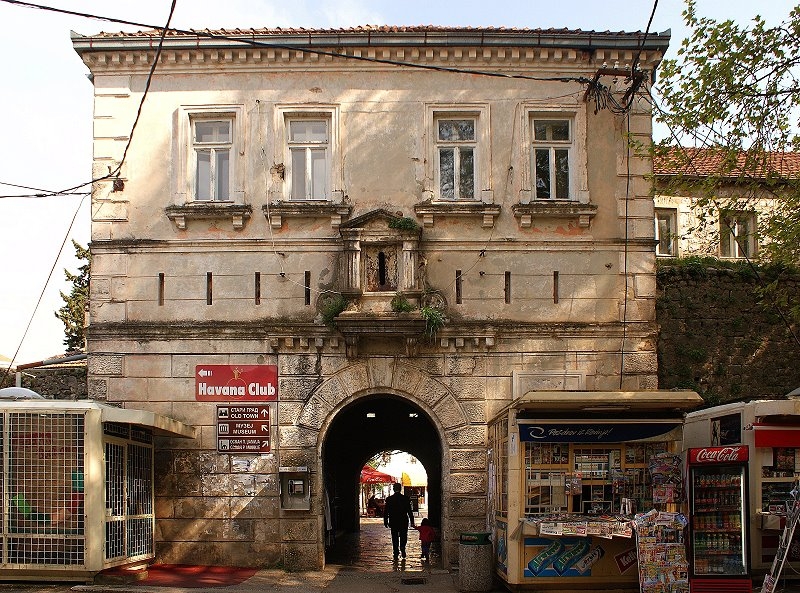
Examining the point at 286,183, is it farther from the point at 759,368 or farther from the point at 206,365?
the point at 759,368

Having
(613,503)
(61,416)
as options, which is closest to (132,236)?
(61,416)

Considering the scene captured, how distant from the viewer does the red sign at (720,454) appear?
45.0 feet

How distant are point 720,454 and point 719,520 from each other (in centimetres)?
104

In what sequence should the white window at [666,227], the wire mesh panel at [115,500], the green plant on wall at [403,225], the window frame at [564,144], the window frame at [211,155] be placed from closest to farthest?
the wire mesh panel at [115,500], the green plant on wall at [403,225], the window frame at [564,144], the window frame at [211,155], the white window at [666,227]

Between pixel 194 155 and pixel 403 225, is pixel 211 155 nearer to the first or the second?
pixel 194 155

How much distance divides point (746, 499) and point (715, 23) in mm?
7840

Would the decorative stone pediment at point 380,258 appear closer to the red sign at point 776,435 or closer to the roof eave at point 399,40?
the roof eave at point 399,40

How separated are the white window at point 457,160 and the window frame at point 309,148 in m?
1.93

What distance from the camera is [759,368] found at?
20.2 meters

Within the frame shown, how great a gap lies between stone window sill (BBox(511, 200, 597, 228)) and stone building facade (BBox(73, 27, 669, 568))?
4 centimetres

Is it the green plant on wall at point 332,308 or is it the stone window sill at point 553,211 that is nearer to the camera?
the green plant on wall at point 332,308

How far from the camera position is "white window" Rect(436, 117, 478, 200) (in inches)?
729

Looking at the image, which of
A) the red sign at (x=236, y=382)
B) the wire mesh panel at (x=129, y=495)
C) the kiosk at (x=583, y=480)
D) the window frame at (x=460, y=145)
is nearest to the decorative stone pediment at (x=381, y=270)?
the window frame at (x=460, y=145)

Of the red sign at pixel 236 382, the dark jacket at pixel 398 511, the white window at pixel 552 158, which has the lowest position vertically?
the dark jacket at pixel 398 511
